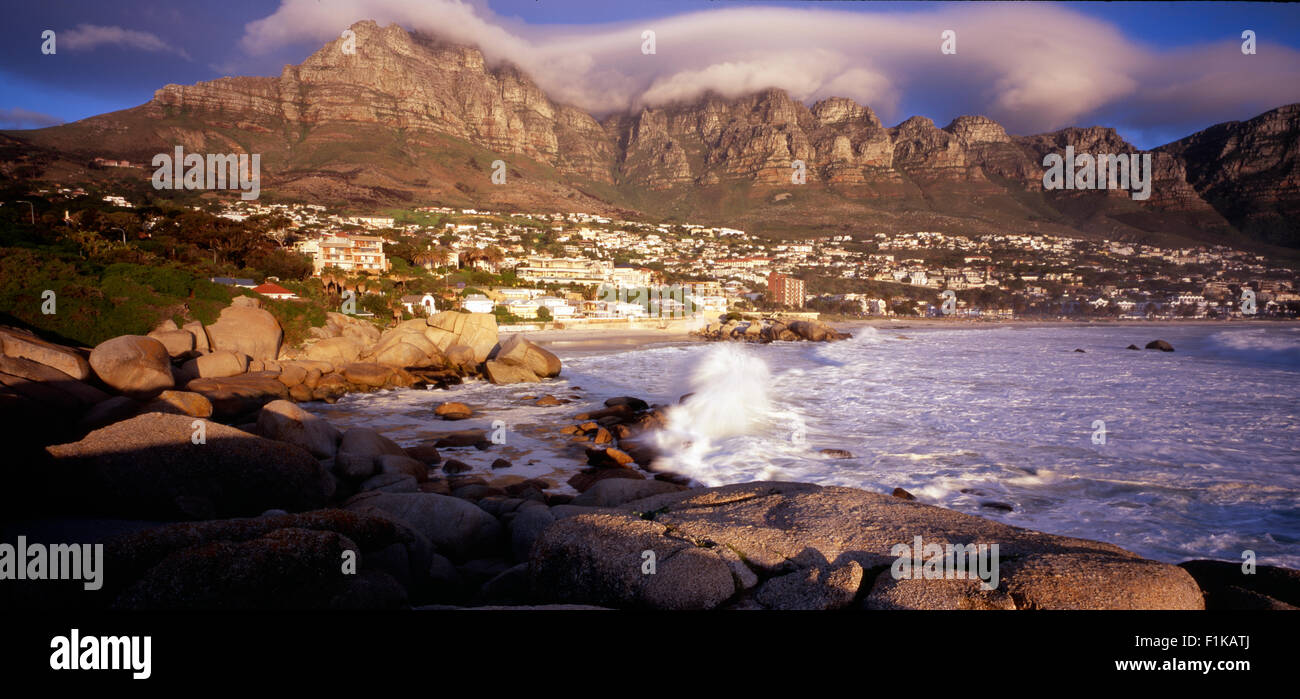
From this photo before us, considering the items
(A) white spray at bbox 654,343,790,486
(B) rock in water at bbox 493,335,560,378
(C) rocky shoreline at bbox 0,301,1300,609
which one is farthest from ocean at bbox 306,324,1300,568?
(C) rocky shoreline at bbox 0,301,1300,609

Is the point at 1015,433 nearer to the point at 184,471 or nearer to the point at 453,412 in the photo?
the point at 453,412

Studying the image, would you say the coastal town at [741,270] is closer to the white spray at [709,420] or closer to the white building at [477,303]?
the white building at [477,303]

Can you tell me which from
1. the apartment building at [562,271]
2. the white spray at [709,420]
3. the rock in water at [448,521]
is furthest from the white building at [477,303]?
the rock in water at [448,521]

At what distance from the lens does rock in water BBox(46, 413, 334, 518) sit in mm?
5938

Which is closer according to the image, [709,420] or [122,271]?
[709,420]

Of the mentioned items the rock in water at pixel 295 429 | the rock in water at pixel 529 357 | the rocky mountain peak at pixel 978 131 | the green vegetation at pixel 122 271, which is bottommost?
the rock in water at pixel 295 429

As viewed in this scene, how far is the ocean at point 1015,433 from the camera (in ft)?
25.6

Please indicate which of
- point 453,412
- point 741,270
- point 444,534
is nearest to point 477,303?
point 453,412

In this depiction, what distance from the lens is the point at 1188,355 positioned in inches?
1160

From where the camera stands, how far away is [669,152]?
162 metres

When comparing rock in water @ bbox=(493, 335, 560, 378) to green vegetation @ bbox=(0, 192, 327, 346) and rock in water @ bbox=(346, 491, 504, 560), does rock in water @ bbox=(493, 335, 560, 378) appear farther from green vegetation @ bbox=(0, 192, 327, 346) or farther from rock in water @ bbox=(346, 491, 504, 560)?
rock in water @ bbox=(346, 491, 504, 560)

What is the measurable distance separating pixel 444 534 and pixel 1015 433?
1216 centimetres

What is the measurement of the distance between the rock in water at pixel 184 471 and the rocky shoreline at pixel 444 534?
2cm

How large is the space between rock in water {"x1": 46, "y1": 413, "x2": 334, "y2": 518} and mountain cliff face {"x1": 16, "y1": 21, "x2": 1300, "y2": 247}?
99.6 metres
